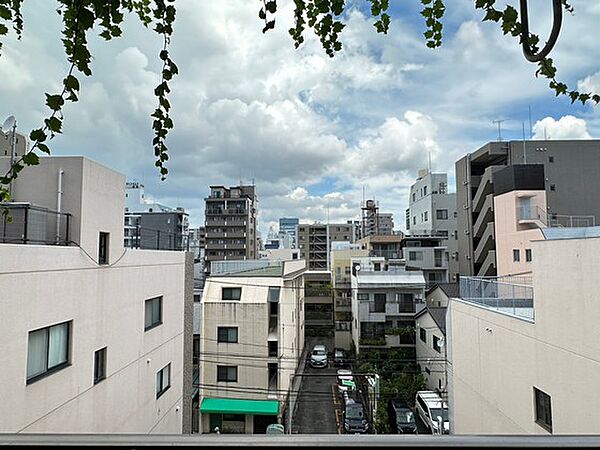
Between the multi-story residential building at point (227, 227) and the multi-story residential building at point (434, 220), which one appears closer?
the multi-story residential building at point (434, 220)

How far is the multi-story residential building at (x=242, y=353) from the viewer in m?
9.74

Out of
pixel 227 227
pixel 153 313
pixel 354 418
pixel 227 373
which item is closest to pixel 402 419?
pixel 354 418

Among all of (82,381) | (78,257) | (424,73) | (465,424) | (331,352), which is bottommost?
(331,352)

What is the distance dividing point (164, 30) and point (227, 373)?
10.2m

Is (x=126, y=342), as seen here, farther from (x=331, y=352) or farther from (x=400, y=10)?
(x=331, y=352)

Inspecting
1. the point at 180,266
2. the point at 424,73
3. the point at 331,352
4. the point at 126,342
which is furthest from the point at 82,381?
the point at 331,352

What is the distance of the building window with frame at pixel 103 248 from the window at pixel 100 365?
0.81m

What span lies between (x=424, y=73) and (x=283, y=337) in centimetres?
945

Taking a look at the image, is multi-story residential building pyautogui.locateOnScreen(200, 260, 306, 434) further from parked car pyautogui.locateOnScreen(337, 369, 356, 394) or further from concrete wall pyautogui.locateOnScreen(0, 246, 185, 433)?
concrete wall pyautogui.locateOnScreen(0, 246, 185, 433)

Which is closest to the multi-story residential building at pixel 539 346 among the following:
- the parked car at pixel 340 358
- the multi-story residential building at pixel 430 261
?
Result: the parked car at pixel 340 358

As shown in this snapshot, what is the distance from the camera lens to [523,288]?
5176mm

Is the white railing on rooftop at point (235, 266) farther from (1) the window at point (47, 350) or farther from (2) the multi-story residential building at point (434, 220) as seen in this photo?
→ (1) the window at point (47, 350)

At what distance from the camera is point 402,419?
8695 millimetres

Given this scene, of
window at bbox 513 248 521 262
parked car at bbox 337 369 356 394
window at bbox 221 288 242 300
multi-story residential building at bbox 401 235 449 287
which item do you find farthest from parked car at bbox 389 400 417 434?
multi-story residential building at bbox 401 235 449 287
